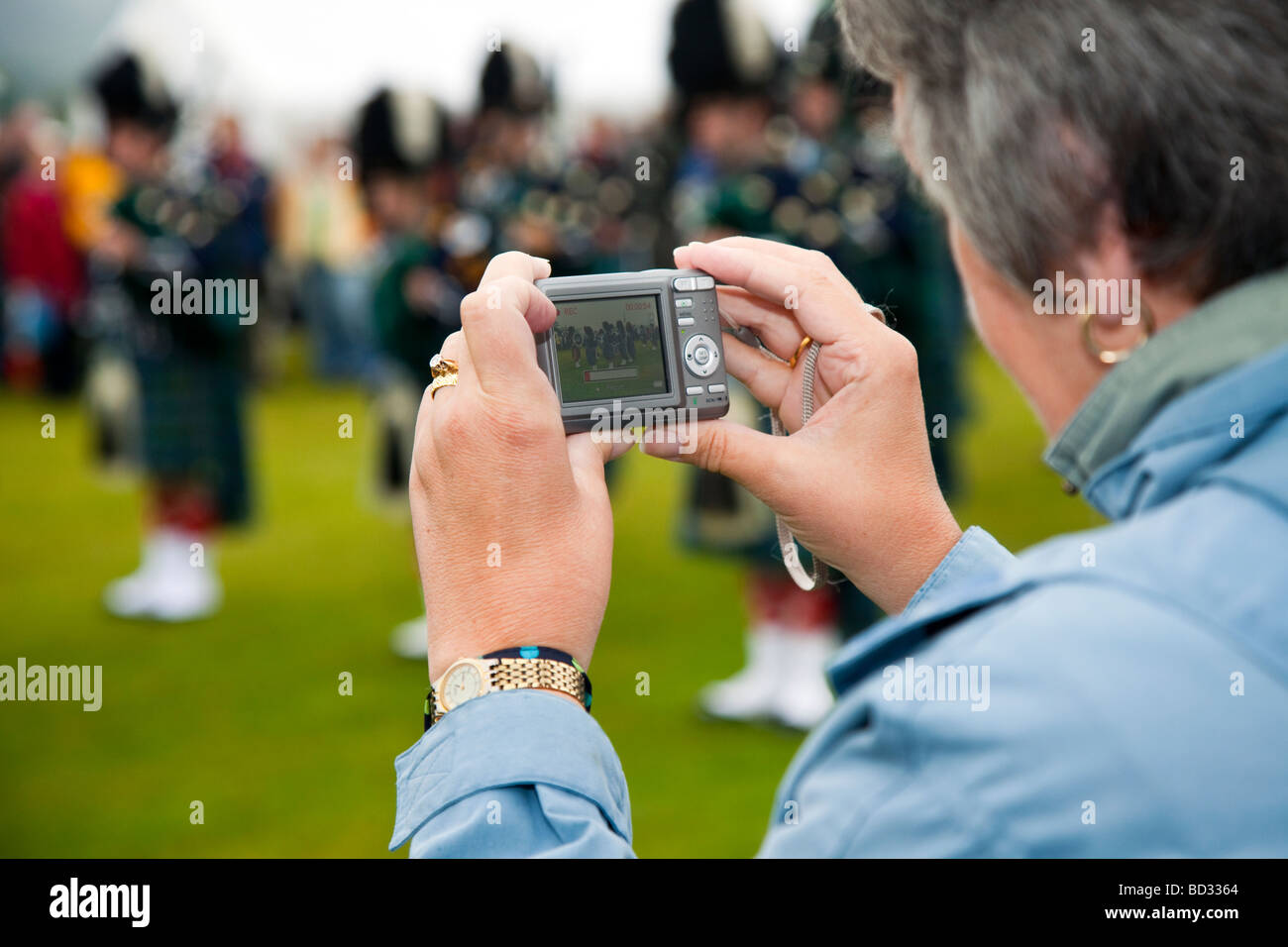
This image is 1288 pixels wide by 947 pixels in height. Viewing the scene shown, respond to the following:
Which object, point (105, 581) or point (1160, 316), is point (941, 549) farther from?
point (105, 581)

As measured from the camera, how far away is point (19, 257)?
11680mm

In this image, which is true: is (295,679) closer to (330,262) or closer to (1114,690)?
(1114,690)

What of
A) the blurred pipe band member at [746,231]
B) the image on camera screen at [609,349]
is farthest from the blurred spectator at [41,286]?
the image on camera screen at [609,349]

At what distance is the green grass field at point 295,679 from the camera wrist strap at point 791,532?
2094 mm

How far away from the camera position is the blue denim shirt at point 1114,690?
0.68m

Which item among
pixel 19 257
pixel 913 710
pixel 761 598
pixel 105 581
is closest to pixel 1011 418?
pixel 761 598

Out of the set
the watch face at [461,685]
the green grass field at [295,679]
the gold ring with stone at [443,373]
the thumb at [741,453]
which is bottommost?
the watch face at [461,685]

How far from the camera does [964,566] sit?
4.24 feet

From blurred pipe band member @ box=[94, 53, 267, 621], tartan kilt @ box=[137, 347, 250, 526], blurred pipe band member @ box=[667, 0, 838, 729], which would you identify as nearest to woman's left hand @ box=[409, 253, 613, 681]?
blurred pipe band member @ box=[667, 0, 838, 729]

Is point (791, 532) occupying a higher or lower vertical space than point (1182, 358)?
higher

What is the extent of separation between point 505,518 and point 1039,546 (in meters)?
0.45

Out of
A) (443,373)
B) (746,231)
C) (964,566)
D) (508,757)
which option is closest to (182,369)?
(746,231)

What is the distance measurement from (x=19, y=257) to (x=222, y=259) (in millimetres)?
7347

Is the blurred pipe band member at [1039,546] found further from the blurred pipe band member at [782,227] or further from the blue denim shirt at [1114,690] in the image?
the blurred pipe band member at [782,227]
